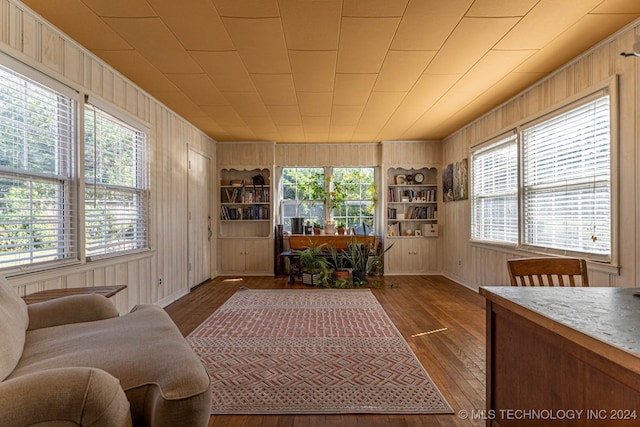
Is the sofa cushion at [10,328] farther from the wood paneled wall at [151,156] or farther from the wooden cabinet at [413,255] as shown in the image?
the wooden cabinet at [413,255]

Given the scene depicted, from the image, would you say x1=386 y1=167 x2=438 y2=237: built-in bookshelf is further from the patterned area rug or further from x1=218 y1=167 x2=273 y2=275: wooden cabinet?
the patterned area rug

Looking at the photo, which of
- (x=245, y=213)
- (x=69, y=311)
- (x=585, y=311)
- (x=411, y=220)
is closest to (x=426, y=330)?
(x=585, y=311)

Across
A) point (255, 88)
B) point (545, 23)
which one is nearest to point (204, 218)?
point (255, 88)

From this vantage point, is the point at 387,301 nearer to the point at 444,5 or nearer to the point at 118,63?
the point at 444,5

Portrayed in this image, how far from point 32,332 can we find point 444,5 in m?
2.89

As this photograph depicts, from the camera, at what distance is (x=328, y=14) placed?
2.23 metres

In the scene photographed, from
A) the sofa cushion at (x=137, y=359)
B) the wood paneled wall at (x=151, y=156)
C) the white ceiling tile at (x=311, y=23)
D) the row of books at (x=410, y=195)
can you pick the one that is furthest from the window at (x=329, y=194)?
the sofa cushion at (x=137, y=359)

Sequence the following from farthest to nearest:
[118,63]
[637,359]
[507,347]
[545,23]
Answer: [118,63] → [545,23] → [507,347] → [637,359]

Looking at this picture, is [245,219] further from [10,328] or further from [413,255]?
[10,328]

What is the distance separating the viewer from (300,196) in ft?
21.1

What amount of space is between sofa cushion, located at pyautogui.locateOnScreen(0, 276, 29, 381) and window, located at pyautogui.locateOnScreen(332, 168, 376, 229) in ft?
16.9

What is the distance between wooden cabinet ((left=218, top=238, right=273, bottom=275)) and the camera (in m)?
6.09

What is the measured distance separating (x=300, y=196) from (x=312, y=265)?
165 cm

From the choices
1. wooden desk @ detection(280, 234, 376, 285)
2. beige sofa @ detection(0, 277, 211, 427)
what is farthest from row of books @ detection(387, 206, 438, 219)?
beige sofa @ detection(0, 277, 211, 427)
